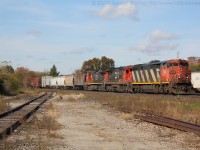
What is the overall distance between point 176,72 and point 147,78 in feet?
15.8

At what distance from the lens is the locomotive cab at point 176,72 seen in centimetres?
3128

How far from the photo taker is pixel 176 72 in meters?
31.7

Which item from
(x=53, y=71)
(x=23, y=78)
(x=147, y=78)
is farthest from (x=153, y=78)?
(x=53, y=71)

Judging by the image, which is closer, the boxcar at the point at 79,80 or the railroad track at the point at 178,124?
the railroad track at the point at 178,124

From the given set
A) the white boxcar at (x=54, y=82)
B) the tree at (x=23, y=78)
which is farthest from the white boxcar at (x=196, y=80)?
the tree at (x=23, y=78)

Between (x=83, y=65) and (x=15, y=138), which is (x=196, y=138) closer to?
(x=15, y=138)

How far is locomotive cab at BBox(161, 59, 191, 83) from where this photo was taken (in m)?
31.3

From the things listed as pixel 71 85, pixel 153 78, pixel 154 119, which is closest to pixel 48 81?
pixel 71 85

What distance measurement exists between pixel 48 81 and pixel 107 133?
8899 cm

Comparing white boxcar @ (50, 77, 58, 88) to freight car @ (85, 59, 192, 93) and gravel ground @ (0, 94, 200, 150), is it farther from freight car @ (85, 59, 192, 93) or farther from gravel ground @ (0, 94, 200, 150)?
gravel ground @ (0, 94, 200, 150)

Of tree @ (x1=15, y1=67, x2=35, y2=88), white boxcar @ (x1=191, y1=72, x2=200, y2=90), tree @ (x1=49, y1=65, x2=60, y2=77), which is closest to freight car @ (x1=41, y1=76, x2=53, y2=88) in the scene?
tree @ (x1=15, y1=67, x2=35, y2=88)

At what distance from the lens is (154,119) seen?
1420 cm

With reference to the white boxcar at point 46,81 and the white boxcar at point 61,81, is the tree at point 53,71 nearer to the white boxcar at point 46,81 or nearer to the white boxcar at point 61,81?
the white boxcar at point 46,81

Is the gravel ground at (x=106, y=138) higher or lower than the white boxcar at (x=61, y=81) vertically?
lower
